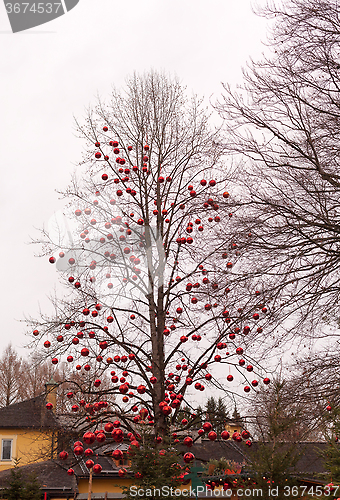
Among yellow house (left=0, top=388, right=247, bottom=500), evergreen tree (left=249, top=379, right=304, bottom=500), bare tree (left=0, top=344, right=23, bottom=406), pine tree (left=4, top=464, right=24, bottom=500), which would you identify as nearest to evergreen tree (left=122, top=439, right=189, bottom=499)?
evergreen tree (left=249, top=379, right=304, bottom=500)

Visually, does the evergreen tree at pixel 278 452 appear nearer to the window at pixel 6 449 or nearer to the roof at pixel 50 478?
the roof at pixel 50 478

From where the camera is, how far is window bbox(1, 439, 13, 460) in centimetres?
1972

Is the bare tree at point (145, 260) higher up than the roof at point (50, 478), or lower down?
higher up

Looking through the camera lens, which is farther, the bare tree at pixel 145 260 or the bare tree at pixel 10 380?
the bare tree at pixel 10 380

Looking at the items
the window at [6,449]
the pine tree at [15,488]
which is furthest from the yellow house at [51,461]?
the pine tree at [15,488]

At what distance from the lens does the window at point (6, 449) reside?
19719 mm

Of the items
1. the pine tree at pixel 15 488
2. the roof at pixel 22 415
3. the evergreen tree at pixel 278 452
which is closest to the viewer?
the evergreen tree at pixel 278 452

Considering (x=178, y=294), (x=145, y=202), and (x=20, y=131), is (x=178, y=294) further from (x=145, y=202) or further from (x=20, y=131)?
(x=20, y=131)

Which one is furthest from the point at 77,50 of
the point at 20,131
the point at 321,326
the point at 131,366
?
the point at 321,326

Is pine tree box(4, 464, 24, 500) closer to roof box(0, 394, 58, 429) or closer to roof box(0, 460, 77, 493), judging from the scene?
roof box(0, 460, 77, 493)

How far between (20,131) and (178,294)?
18.7 feet

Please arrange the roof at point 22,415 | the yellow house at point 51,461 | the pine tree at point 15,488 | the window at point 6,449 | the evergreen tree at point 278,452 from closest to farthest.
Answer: the evergreen tree at point 278,452
the pine tree at point 15,488
the yellow house at point 51,461
the roof at point 22,415
the window at point 6,449

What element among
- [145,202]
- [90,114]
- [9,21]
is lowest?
[145,202]

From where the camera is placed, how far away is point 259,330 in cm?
612
